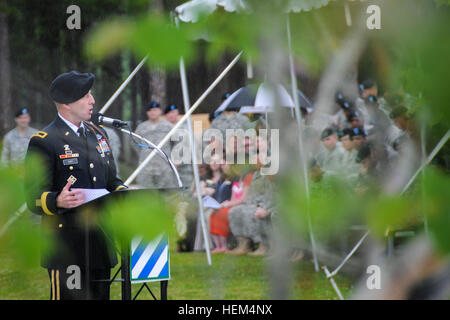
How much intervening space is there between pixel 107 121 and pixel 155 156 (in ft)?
4.83

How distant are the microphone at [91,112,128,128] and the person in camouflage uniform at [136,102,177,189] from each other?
2.54 feet

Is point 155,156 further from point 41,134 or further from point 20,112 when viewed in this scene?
point 41,134

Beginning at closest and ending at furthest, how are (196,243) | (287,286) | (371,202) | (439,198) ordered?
(439,198)
(371,202)
(287,286)
(196,243)

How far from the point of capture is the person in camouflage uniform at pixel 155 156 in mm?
3699

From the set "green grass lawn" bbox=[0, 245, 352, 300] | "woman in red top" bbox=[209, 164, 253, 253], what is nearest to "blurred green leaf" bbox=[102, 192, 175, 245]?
"green grass lawn" bbox=[0, 245, 352, 300]

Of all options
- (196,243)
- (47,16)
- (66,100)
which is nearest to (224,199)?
(196,243)

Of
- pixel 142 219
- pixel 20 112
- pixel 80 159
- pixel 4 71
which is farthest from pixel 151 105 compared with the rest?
pixel 142 219

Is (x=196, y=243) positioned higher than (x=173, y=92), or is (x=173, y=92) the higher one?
(x=173, y=92)

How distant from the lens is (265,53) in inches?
31.3

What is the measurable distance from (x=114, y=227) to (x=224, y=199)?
432 cm

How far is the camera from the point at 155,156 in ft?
12.9
